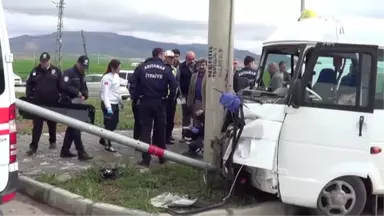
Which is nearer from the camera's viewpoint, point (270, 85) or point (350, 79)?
point (350, 79)

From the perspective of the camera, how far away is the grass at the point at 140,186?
22.2 ft

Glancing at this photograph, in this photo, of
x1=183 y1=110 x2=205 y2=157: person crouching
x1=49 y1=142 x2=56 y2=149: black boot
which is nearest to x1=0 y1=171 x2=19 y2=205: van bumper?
x1=183 y1=110 x2=205 y2=157: person crouching

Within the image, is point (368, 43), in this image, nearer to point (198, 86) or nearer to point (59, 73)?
point (198, 86)

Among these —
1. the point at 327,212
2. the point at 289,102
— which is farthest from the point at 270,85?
the point at 327,212

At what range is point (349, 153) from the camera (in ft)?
20.6

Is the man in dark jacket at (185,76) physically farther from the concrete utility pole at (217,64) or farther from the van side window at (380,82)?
the van side window at (380,82)

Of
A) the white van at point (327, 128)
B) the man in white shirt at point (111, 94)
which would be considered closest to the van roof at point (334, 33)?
the white van at point (327, 128)

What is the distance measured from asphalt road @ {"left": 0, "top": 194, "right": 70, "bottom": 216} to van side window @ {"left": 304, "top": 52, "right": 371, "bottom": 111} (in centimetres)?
350

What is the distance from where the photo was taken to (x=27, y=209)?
6922 mm

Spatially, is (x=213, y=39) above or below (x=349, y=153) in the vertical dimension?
above

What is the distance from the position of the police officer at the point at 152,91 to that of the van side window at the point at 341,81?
2.87 m

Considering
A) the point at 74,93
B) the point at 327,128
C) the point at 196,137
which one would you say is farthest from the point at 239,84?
the point at 327,128

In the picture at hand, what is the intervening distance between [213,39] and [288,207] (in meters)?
2.46

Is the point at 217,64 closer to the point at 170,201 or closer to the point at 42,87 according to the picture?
the point at 170,201
